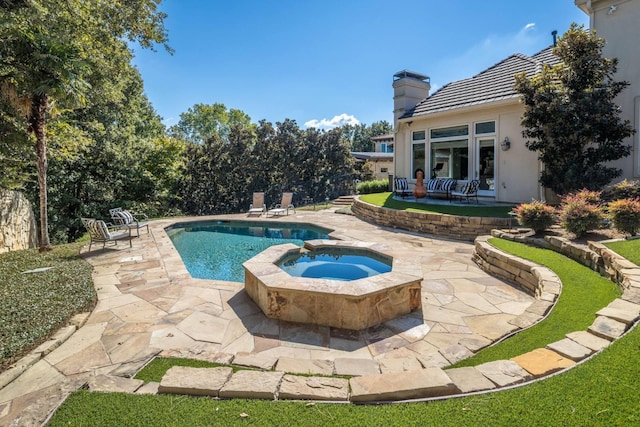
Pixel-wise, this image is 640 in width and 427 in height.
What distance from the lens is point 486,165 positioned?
1248 cm

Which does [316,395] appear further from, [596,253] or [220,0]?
[220,0]

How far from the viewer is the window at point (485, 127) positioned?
12.1 metres

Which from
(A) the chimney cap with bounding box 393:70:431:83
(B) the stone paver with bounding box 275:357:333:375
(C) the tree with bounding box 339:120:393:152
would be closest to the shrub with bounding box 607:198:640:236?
(B) the stone paver with bounding box 275:357:333:375

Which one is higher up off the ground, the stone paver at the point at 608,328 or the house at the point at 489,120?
the house at the point at 489,120

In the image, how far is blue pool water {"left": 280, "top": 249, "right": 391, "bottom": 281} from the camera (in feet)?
21.4

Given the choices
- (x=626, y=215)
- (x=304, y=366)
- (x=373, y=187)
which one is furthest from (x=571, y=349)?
(x=373, y=187)

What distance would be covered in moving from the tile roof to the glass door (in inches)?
59.3

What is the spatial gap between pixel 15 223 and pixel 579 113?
1635 centimetres

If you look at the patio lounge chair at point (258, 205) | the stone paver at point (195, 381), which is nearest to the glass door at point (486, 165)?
the patio lounge chair at point (258, 205)

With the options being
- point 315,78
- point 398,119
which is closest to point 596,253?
point 398,119

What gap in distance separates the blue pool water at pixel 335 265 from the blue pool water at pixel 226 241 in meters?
1.21

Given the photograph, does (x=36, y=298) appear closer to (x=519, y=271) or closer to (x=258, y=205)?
(x=519, y=271)

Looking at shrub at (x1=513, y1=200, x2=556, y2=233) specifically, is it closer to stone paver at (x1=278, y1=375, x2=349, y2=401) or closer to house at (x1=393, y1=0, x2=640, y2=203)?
house at (x1=393, y1=0, x2=640, y2=203)

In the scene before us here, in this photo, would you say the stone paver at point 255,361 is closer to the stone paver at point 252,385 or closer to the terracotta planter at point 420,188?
the stone paver at point 252,385
